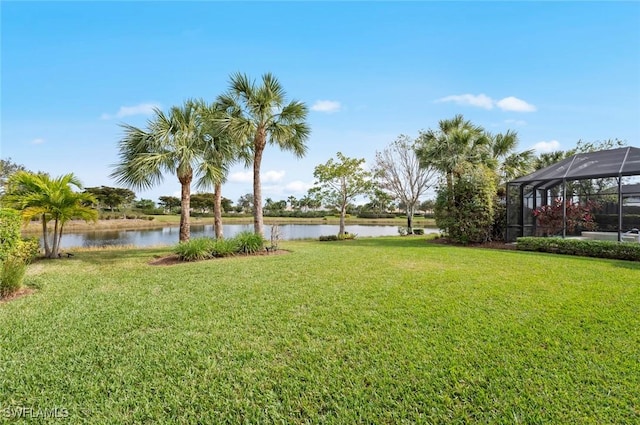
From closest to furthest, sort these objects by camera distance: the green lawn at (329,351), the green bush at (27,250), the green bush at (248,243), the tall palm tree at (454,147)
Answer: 1. the green lawn at (329,351)
2. the green bush at (27,250)
3. the green bush at (248,243)
4. the tall palm tree at (454,147)

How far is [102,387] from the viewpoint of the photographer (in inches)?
93.7

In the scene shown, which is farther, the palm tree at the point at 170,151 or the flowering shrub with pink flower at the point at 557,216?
the flowering shrub with pink flower at the point at 557,216

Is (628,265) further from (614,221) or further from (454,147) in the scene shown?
(454,147)

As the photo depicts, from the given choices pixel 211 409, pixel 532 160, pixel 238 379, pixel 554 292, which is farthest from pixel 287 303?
pixel 532 160

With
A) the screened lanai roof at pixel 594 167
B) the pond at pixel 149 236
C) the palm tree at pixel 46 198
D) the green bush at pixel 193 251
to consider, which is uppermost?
the screened lanai roof at pixel 594 167

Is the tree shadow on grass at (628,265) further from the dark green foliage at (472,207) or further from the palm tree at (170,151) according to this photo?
the palm tree at (170,151)

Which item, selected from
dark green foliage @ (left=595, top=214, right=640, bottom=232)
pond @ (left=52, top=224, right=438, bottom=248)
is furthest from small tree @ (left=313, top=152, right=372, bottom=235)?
dark green foliage @ (left=595, top=214, right=640, bottom=232)

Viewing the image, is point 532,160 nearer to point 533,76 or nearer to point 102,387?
point 533,76

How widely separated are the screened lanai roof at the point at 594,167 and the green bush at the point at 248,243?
1048 cm

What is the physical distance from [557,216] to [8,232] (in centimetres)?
1667

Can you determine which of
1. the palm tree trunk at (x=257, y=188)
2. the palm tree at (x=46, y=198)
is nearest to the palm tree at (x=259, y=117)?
the palm tree trunk at (x=257, y=188)

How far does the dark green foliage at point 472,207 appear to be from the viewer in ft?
38.9

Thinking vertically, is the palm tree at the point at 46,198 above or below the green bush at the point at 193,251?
above

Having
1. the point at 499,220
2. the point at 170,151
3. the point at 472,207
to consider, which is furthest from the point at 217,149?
the point at 499,220
